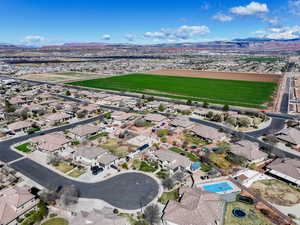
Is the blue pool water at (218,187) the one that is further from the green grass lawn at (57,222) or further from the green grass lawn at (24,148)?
the green grass lawn at (24,148)

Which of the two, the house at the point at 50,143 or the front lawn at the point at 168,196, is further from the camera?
the house at the point at 50,143


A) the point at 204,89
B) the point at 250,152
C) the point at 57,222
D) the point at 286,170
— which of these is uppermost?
the point at 204,89

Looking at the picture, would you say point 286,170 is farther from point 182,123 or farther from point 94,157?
point 94,157

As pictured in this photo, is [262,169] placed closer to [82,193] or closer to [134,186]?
[134,186]

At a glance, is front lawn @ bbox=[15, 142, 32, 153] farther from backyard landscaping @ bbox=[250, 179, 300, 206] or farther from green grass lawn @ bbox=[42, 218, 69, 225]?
backyard landscaping @ bbox=[250, 179, 300, 206]

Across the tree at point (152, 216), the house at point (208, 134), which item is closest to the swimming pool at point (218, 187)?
the tree at point (152, 216)

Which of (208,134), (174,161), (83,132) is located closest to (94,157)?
(83,132)

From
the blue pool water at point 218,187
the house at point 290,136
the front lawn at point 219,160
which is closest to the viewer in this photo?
the blue pool water at point 218,187
